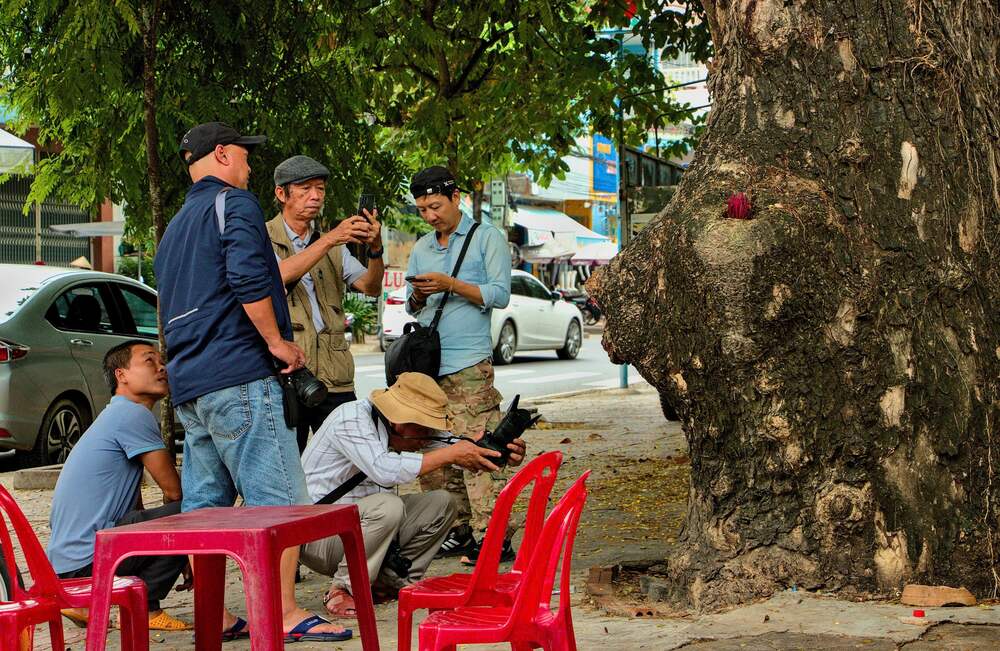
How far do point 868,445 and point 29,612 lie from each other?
3166 millimetres

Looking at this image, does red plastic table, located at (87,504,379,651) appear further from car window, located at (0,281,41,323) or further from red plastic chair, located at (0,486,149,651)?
car window, located at (0,281,41,323)

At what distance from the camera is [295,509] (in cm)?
390

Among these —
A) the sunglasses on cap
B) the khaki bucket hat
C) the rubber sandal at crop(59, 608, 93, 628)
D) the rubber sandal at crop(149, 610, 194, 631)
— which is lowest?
the rubber sandal at crop(149, 610, 194, 631)

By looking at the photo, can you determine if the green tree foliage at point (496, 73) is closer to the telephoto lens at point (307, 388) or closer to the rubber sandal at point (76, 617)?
the telephoto lens at point (307, 388)

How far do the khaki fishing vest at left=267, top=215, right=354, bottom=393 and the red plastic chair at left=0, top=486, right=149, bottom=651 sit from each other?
6.45ft

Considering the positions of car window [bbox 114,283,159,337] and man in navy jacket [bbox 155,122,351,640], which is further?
car window [bbox 114,283,159,337]

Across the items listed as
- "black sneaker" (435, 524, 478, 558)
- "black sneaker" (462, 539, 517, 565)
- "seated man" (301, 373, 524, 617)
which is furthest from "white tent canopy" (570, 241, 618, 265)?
"seated man" (301, 373, 524, 617)

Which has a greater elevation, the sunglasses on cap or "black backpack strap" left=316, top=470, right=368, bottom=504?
the sunglasses on cap

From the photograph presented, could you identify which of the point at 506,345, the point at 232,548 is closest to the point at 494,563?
the point at 232,548

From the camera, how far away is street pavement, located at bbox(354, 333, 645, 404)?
1958 cm

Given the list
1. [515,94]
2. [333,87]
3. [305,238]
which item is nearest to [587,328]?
[515,94]

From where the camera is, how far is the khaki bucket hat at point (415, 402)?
5.01 m

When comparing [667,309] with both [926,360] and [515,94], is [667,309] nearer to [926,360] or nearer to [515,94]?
[926,360]

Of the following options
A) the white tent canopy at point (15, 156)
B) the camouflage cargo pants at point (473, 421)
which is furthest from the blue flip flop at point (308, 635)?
the white tent canopy at point (15, 156)
